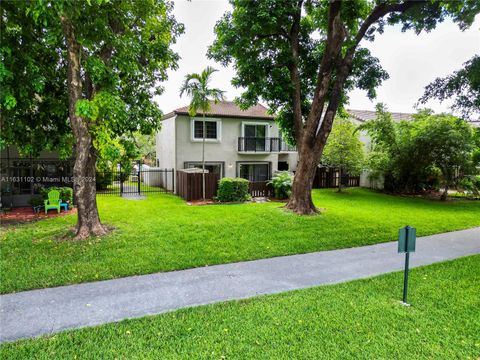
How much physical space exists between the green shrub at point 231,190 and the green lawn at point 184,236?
6.81ft

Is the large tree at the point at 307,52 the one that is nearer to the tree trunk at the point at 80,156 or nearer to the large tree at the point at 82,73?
the large tree at the point at 82,73

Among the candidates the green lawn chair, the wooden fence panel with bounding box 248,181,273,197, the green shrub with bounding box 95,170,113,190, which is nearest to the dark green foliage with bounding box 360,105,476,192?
the wooden fence panel with bounding box 248,181,273,197

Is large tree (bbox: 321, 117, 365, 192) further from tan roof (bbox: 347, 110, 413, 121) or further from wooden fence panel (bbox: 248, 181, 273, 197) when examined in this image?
tan roof (bbox: 347, 110, 413, 121)

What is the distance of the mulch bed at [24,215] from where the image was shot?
1055 centimetres

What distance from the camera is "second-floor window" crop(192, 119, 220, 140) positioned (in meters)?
18.4

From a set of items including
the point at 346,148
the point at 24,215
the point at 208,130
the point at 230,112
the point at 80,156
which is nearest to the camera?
the point at 80,156

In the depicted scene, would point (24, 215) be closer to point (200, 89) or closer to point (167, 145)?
point (200, 89)

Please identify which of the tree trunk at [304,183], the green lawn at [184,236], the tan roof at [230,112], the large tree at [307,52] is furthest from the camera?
the tan roof at [230,112]

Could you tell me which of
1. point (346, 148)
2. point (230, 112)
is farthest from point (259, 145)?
point (346, 148)

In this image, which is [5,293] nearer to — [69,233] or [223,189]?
[69,233]

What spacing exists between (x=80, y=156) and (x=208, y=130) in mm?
11157

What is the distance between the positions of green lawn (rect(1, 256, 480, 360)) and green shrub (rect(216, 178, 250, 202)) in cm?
1016

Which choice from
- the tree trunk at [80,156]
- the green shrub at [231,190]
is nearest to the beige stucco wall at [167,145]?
the green shrub at [231,190]

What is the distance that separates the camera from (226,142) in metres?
19.2
